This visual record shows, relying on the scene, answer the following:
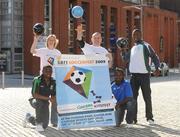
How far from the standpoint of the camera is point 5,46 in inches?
1758

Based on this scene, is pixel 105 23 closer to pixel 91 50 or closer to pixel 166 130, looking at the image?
pixel 91 50

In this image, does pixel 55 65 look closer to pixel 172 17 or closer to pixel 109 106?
pixel 109 106

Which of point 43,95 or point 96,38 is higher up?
point 96,38

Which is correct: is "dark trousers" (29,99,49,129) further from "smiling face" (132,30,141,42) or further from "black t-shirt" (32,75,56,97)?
"smiling face" (132,30,141,42)

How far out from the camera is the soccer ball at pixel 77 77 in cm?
1008

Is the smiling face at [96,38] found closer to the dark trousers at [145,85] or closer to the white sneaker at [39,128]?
the dark trousers at [145,85]

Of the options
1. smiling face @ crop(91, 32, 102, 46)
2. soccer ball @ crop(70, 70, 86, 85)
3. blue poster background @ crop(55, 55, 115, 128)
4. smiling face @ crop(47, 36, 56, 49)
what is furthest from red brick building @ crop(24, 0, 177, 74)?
soccer ball @ crop(70, 70, 86, 85)

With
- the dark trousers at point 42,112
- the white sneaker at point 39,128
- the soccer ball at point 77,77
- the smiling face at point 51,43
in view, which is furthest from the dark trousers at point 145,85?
the white sneaker at point 39,128

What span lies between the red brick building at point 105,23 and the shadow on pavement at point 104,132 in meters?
34.1

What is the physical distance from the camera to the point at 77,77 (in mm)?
10117

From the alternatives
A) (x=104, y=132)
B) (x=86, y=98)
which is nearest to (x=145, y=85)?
(x=86, y=98)

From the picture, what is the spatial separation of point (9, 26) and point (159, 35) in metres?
31.7

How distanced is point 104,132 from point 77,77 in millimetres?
1229

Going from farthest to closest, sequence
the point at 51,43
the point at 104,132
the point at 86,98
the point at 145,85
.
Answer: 1. the point at 145,85
2. the point at 51,43
3. the point at 86,98
4. the point at 104,132
